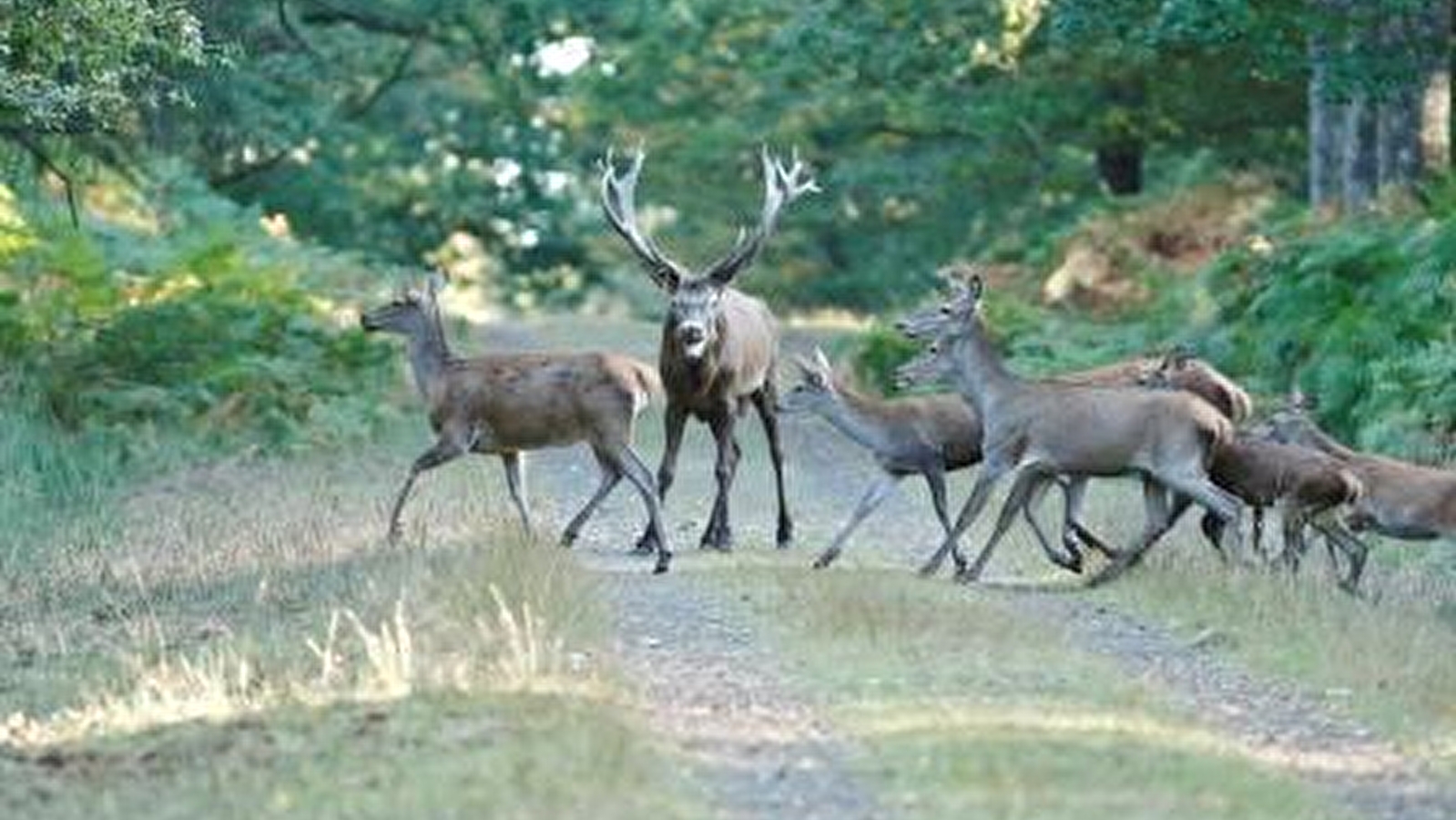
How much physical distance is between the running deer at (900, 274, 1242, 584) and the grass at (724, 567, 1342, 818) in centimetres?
118

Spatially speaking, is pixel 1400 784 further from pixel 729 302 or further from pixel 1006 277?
pixel 1006 277

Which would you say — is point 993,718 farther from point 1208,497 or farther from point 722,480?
point 722,480

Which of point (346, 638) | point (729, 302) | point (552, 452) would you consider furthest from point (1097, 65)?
point (346, 638)

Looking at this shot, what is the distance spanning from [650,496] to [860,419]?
1.41 metres

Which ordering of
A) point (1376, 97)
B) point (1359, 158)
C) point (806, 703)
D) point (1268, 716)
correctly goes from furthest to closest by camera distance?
point (1359, 158) < point (1376, 97) < point (1268, 716) < point (806, 703)

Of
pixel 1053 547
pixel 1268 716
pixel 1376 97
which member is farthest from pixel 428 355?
pixel 1376 97

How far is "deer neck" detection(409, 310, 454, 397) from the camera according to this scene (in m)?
19.0

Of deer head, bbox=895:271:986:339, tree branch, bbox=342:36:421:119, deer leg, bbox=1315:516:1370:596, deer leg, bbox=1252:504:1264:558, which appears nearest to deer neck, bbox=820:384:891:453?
deer head, bbox=895:271:986:339

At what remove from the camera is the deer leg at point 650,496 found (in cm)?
1730

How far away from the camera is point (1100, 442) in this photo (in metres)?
16.7

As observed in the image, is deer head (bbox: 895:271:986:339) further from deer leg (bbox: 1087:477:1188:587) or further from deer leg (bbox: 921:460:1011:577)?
deer leg (bbox: 1087:477:1188:587)

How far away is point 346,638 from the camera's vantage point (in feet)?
45.4

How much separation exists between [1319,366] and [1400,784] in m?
11.9

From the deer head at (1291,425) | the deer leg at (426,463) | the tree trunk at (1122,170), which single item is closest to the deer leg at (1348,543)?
the deer head at (1291,425)
